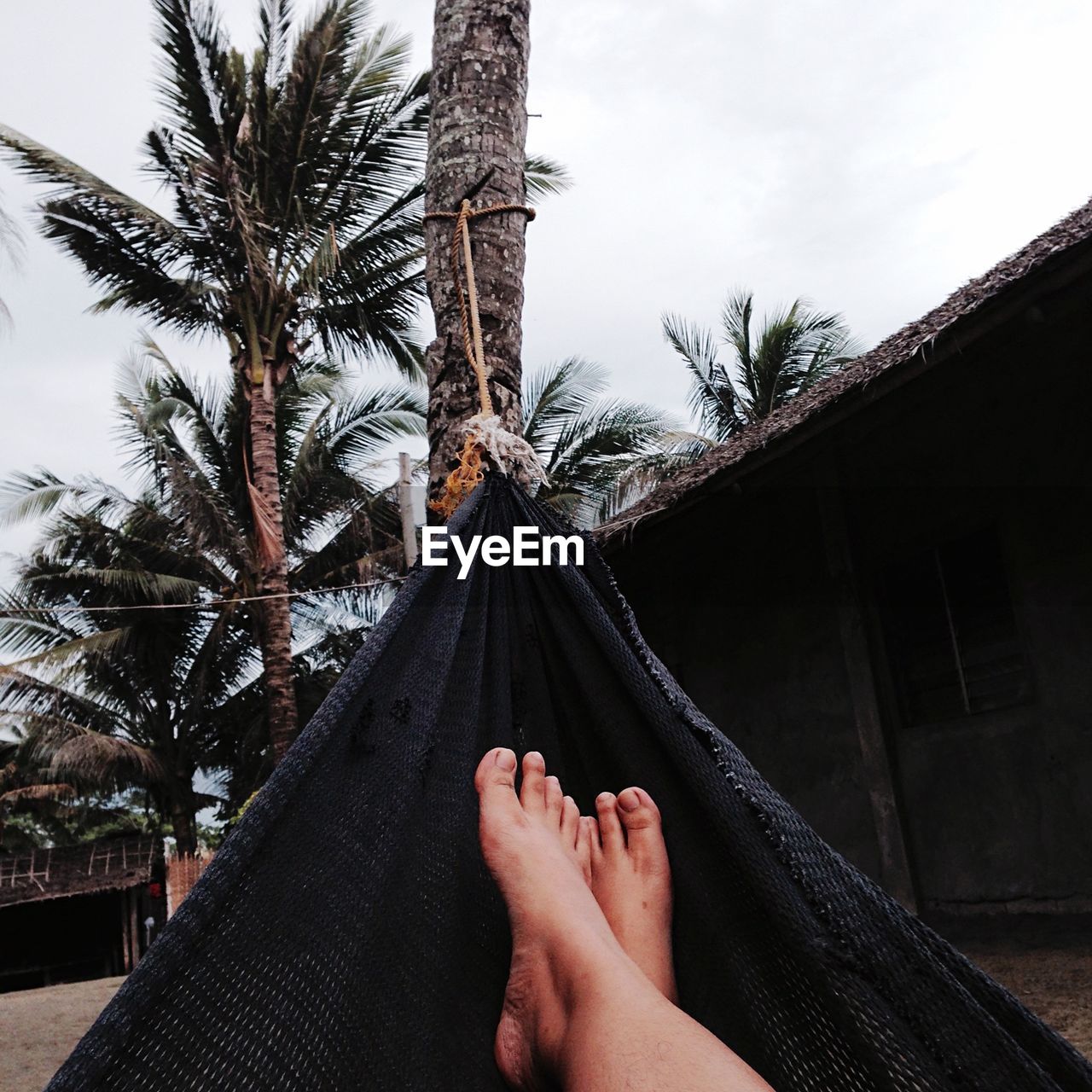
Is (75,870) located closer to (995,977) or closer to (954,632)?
(954,632)

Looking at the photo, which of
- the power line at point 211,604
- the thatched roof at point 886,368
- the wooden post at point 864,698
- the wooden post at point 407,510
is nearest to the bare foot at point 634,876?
the thatched roof at point 886,368

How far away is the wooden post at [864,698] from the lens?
409 centimetres

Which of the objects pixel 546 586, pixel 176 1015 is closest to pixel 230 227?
pixel 546 586

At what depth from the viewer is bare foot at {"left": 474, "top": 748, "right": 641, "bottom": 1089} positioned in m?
1.10

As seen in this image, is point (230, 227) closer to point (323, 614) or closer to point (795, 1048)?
point (323, 614)

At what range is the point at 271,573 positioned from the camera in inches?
323

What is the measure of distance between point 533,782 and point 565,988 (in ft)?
1.26

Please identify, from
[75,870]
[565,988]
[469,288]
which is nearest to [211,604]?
[469,288]

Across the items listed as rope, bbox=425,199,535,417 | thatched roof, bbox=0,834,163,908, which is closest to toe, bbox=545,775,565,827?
rope, bbox=425,199,535,417

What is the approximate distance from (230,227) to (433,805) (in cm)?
805

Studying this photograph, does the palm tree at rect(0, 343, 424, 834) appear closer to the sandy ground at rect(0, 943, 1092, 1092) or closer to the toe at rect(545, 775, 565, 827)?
the sandy ground at rect(0, 943, 1092, 1092)

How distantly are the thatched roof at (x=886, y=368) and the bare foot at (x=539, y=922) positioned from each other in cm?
206

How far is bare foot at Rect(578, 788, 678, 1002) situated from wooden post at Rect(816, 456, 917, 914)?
3.01 meters

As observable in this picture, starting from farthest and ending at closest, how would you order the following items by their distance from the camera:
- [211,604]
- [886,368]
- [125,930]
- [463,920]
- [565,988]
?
Result: 1. [125,930]
2. [211,604]
3. [886,368]
4. [463,920]
5. [565,988]
